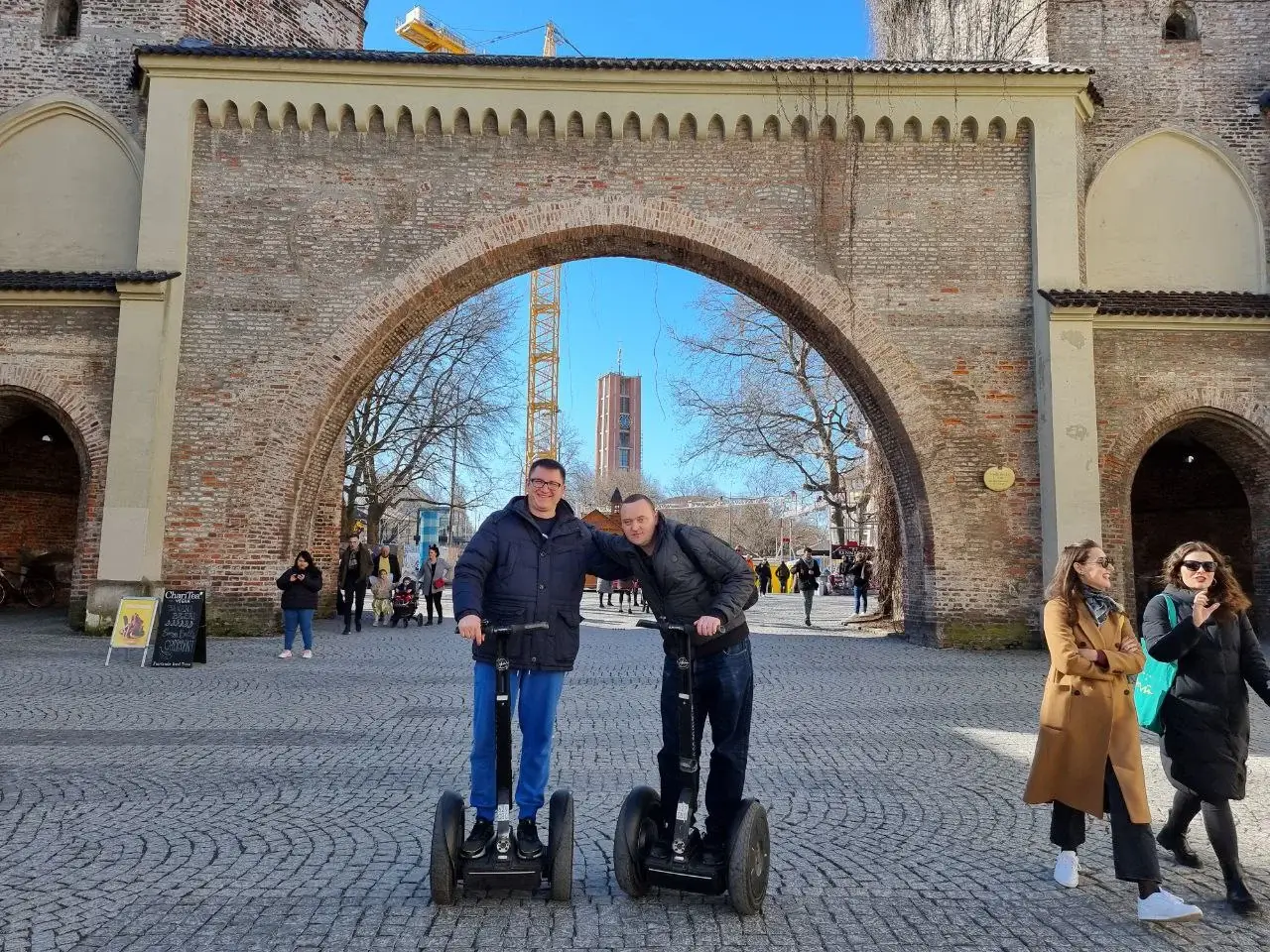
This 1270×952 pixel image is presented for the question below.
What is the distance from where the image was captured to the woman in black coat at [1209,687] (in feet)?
12.8

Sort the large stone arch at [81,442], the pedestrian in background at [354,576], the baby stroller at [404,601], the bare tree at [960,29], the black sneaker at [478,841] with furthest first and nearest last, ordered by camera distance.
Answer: the baby stroller at [404,601], the bare tree at [960,29], the pedestrian in background at [354,576], the large stone arch at [81,442], the black sneaker at [478,841]

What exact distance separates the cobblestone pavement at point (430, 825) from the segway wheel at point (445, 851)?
0.28ft

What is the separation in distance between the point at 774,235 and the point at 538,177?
3960mm

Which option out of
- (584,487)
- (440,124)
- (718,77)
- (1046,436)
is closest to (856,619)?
(1046,436)

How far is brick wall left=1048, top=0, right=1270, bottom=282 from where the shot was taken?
612 inches

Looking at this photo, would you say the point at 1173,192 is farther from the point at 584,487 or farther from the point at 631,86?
the point at 584,487

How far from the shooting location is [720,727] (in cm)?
384

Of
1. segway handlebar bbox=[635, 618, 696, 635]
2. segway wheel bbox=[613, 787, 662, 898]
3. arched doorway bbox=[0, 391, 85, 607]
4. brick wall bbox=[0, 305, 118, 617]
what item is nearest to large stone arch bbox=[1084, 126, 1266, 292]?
segway handlebar bbox=[635, 618, 696, 635]

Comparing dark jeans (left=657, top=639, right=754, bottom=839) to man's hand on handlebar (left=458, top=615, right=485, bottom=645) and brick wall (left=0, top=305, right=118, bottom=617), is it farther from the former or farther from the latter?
brick wall (left=0, top=305, right=118, bottom=617)

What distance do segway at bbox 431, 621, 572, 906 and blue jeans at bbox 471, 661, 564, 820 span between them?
6 centimetres

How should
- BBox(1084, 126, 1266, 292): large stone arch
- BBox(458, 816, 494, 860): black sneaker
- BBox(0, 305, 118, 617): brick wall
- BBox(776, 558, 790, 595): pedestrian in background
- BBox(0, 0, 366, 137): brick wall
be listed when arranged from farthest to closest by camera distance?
BBox(776, 558, 790, 595): pedestrian in background → BBox(0, 0, 366, 137): brick wall → BBox(1084, 126, 1266, 292): large stone arch → BBox(0, 305, 118, 617): brick wall → BBox(458, 816, 494, 860): black sneaker

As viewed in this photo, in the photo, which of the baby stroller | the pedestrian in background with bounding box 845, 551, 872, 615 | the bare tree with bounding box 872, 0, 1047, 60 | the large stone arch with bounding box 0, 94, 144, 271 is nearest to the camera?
the large stone arch with bounding box 0, 94, 144, 271

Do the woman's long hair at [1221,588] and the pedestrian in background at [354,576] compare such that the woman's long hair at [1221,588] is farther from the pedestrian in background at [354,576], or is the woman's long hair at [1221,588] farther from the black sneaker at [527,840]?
the pedestrian in background at [354,576]

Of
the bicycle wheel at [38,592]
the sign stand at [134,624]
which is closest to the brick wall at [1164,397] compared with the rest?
the sign stand at [134,624]
